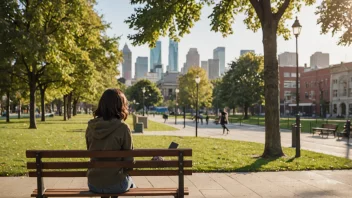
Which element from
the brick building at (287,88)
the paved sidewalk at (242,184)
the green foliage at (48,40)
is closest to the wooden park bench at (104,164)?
the paved sidewalk at (242,184)

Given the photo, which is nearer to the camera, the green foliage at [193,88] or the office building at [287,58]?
the green foliage at [193,88]

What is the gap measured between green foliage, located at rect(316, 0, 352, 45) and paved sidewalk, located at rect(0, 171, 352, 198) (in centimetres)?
860

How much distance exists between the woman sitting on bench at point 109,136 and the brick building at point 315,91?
265ft

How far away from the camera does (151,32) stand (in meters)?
12.5

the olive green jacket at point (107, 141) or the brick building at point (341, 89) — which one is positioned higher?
the brick building at point (341, 89)

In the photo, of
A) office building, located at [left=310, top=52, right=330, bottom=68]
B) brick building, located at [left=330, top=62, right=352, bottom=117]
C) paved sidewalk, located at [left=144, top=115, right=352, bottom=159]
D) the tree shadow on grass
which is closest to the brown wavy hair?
the tree shadow on grass

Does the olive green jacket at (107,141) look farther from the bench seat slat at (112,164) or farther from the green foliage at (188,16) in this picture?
the green foliage at (188,16)

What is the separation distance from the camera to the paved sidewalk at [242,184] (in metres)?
6.64

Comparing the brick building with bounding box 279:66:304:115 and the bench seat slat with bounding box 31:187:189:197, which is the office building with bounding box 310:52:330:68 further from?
the bench seat slat with bounding box 31:187:189:197

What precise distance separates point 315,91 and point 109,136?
91.3m

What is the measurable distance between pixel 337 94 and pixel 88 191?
3258 inches

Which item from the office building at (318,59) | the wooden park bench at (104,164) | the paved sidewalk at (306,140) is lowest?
the paved sidewalk at (306,140)

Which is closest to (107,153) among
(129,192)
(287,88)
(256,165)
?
(129,192)

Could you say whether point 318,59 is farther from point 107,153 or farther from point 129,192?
point 107,153
